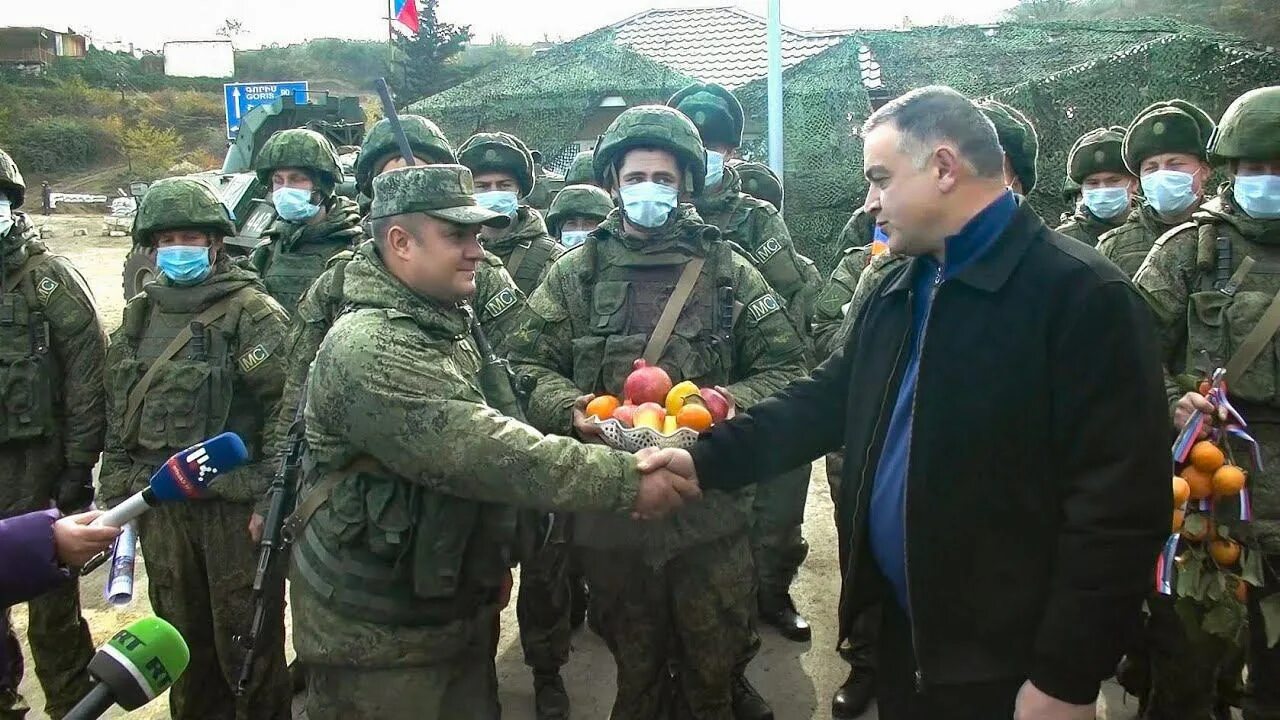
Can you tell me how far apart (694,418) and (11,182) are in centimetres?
400

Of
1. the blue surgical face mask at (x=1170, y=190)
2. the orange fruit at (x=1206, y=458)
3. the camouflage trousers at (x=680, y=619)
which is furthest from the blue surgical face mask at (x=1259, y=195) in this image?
the camouflage trousers at (x=680, y=619)

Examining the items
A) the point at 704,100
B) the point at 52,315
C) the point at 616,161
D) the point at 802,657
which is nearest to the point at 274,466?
the point at 52,315

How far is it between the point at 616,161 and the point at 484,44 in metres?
71.3

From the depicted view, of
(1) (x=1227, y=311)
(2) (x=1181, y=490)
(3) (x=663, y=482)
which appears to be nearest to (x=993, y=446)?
(3) (x=663, y=482)

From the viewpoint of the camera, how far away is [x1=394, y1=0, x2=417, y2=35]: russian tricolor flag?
15.6 m

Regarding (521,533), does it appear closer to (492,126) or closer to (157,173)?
(492,126)

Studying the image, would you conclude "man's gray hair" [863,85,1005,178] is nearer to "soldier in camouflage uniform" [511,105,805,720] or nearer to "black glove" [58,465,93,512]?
"soldier in camouflage uniform" [511,105,805,720]

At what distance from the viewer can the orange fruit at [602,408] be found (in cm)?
358

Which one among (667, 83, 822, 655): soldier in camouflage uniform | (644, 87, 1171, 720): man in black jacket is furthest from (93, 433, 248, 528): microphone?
(667, 83, 822, 655): soldier in camouflage uniform

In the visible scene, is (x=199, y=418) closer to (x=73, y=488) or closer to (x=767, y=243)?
(x=73, y=488)

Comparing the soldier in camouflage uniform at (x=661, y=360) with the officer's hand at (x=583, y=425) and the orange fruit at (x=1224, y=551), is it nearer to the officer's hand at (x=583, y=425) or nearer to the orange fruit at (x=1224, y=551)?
the officer's hand at (x=583, y=425)

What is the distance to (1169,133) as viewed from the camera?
507 centimetres

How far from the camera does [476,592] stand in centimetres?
318

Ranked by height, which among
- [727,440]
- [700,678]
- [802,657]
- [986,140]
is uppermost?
[986,140]
